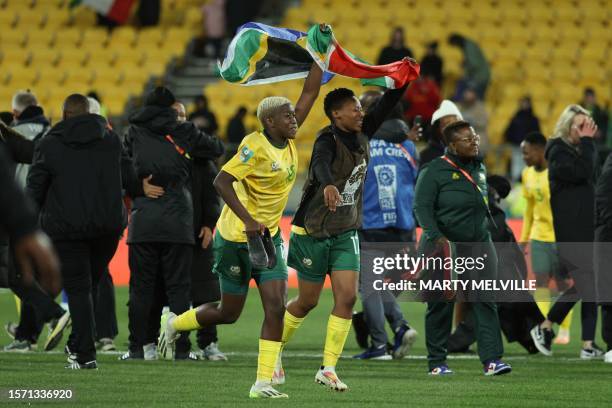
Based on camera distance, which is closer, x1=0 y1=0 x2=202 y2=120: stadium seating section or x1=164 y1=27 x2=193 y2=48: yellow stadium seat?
x1=0 y1=0 x2=202 y2=120: stadium seating section

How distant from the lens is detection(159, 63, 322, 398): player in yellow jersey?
867cm

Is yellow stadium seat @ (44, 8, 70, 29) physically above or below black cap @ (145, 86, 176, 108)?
above

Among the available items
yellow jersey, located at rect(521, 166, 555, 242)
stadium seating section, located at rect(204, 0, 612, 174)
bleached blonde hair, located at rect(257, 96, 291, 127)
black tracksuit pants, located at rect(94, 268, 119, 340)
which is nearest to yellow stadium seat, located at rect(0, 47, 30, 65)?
stadium seating section, located at rect(204, 0, 612, 174)

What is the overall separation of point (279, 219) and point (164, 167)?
86.6 inches

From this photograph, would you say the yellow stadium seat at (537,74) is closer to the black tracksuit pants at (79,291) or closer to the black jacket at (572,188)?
the black jacket at (572,188)

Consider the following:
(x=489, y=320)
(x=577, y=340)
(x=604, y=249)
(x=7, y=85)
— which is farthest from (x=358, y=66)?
(x=7, y=85)

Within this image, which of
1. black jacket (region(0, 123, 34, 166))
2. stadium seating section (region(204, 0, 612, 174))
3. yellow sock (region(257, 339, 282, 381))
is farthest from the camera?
stadium seating section (region(204, 0, 612, 174))

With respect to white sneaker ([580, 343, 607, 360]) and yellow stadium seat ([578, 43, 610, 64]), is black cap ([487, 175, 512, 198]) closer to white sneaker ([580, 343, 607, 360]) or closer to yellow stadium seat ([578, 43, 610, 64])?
white sneaker ([580, 343, 607, 360])

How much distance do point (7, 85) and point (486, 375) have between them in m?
17.5

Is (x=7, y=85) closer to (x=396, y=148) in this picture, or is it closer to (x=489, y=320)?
(x=396, y=148)

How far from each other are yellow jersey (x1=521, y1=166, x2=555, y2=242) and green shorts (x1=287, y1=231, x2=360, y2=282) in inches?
179

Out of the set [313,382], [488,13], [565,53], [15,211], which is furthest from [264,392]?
[488,13]

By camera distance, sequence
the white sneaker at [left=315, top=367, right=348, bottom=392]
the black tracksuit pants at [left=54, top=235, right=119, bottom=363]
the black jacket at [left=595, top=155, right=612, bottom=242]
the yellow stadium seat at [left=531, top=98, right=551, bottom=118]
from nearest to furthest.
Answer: the white sneaker at [left=315, top=367, right=348, bottom=392] < the black tracksuit pants at [left=54, top=235, right=119, bottom=363] < the black jacket at [left=595, top=155, right=612, bottom=242] < the yellow stadium seat at [left=531, top=98, right=551, bottom=118]

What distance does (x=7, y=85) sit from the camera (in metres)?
26.0
